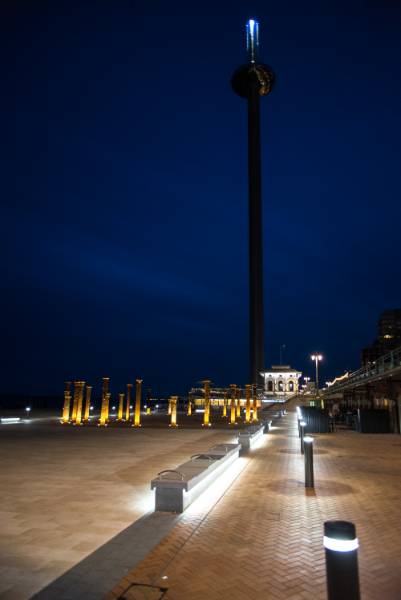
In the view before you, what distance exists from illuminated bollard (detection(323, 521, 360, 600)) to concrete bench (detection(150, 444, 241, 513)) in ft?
15.2

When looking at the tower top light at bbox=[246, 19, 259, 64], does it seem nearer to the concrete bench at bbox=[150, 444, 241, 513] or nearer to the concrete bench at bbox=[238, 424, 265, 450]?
the concrete bench at bbox=[238, 424, 265, 450]

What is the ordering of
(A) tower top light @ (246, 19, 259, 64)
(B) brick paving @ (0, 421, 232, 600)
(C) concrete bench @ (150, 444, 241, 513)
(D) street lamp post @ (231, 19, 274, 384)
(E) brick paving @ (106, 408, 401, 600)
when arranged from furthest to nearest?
(A) tower top light @ (246, 19, 259, 64), (D) street lamp post @ (231, 19, 274, 384), (C) concrete bench @ (150, 444, 241, 513), (B) brick paving @ (0, 421, 232, 600), (E) brick paving @ (106, 408, 401, 600)

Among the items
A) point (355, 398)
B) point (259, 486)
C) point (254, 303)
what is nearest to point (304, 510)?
point (259, 486)

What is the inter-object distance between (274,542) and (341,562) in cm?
314

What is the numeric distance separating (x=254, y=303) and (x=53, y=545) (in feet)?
334

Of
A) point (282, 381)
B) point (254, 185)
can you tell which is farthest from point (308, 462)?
point (282, 381)

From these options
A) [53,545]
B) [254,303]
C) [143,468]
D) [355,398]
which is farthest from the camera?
[254,303]

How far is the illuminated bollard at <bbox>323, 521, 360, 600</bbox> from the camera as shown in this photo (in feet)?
11.1

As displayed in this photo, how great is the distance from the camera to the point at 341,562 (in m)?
3.43

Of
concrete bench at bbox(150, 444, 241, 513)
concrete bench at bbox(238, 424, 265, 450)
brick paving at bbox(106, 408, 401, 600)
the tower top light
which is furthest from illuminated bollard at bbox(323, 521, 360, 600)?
the tower top light

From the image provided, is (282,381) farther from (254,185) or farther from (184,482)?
(184,482)

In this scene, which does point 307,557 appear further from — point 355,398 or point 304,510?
point 355,398

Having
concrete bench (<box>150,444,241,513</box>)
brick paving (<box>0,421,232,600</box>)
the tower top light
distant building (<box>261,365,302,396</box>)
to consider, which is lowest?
brick paving (<box>0,421,232,600</box>)

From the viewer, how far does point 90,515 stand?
25.0ft
